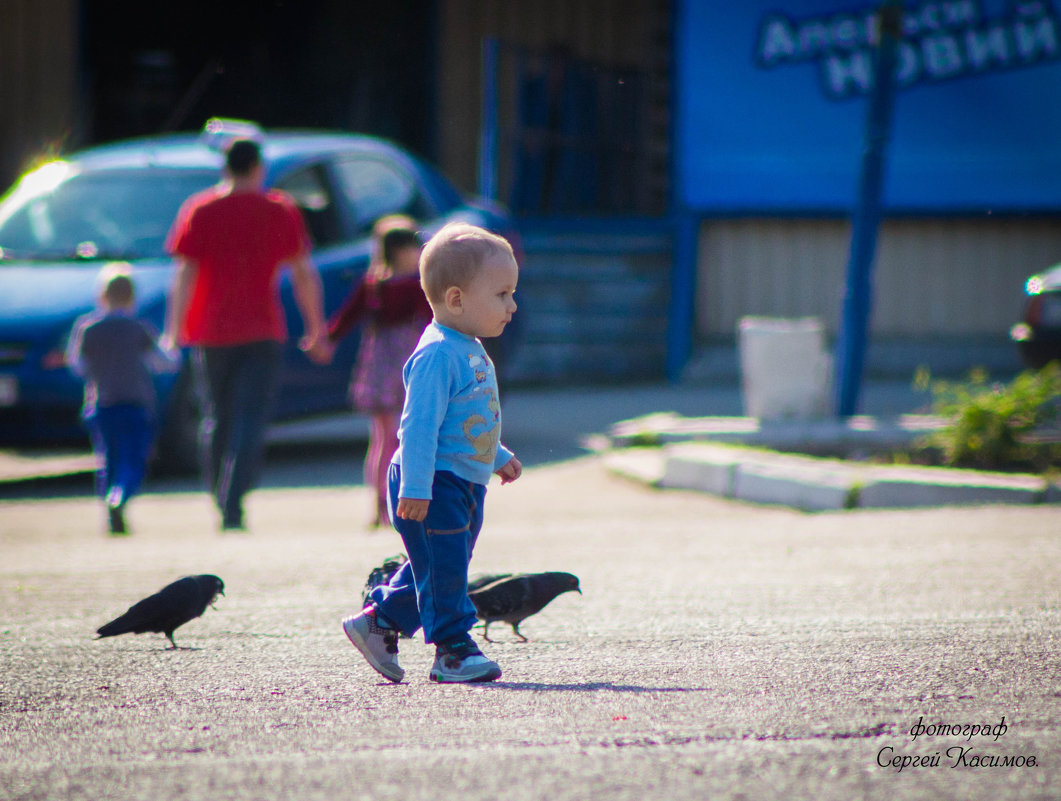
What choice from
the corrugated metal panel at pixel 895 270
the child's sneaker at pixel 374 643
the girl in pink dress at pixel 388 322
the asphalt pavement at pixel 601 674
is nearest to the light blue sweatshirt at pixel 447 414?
the child's sneaker at pixel 374 643

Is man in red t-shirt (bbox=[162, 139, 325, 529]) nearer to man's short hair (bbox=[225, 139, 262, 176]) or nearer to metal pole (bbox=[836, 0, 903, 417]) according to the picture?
man's short hair (bbox=[225, 139, 262, 176])

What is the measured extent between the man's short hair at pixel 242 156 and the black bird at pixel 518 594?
3375mm

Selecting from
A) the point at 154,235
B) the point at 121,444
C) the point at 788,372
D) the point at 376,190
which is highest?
the point at 376,190

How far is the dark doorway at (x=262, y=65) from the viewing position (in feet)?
51.6

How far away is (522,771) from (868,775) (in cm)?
61

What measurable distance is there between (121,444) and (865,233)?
443cm

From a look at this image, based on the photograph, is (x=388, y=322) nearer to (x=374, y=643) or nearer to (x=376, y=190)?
(x=376, y=190)

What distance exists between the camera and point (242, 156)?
6.43 m

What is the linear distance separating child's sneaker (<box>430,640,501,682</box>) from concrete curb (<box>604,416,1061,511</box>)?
371 centimetres

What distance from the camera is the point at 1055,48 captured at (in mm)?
12891

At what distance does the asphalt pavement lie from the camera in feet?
8.49

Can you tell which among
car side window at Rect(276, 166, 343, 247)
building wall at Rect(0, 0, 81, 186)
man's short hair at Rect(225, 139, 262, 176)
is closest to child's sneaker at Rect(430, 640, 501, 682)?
man's short hair at Rect(225, 139, 262, 176)

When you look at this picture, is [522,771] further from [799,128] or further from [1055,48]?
[1055,48]

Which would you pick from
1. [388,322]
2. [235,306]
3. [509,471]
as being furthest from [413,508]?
[235,306]
